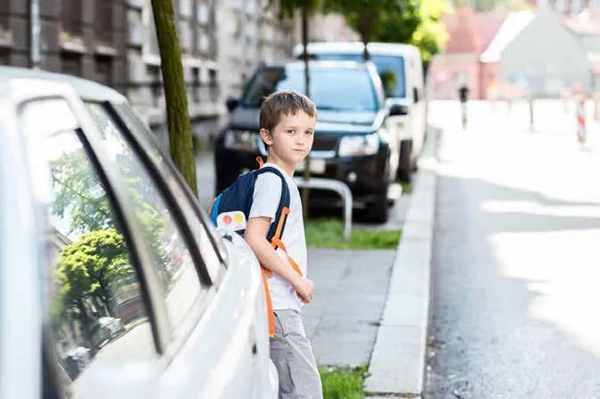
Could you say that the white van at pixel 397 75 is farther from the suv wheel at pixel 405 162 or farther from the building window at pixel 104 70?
the building window at pixel 104 70

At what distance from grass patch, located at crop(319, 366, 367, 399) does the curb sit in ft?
0.17

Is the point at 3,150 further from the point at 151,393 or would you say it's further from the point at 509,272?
the point at 509,272

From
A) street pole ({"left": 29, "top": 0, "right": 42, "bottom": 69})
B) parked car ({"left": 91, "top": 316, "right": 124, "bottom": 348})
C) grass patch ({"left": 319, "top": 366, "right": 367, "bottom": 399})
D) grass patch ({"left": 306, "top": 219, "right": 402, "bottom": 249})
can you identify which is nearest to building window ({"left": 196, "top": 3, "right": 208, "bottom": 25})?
street pole ({"left": 29, "top": 0, "right": 42, "bottom": 69})

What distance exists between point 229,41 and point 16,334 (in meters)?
30.1

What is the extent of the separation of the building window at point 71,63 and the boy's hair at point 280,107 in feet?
44.0

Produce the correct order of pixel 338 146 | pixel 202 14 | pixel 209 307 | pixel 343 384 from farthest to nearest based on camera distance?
pixel 202 14 < pixel 338 146 < pixel 343 384 < pixel 209 307

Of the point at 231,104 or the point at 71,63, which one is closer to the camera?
the point at 231,104

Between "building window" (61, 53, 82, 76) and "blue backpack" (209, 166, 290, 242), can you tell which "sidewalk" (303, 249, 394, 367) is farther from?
"building window" (61, 53, 82, 76)

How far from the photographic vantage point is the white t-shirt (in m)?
3.82

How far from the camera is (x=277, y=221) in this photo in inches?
152

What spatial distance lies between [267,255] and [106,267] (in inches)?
56.8

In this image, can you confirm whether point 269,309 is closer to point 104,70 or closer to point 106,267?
point 106,267

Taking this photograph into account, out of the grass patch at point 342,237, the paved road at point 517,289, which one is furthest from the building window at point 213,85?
the grass patch at point 342,237

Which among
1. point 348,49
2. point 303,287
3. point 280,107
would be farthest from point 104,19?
point 303,287
